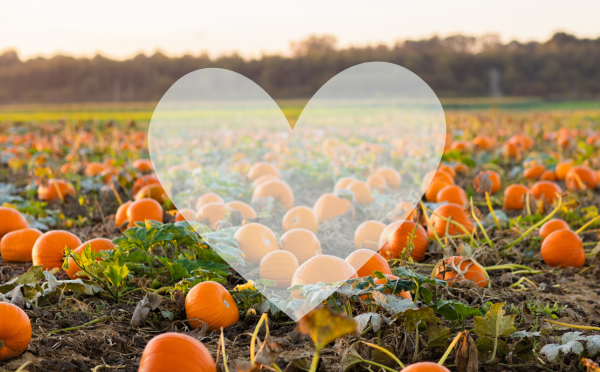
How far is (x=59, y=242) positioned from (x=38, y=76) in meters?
59.2

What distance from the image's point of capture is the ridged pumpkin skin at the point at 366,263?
233 cm

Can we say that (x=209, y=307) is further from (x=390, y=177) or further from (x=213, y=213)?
(x=390, y=177)

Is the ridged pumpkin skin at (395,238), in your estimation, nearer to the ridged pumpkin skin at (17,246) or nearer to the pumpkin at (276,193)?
the pumpkin at (276,193)

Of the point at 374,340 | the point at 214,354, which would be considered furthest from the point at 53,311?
the point at 374,340

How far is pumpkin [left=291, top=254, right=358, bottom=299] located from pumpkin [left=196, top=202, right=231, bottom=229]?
3.97 feet

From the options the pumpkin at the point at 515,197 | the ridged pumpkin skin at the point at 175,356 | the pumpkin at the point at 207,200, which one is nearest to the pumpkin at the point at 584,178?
the pumpkin at the point at 515,197

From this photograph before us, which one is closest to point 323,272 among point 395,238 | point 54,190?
point 395,238

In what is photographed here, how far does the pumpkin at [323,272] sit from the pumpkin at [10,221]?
90.2 inches

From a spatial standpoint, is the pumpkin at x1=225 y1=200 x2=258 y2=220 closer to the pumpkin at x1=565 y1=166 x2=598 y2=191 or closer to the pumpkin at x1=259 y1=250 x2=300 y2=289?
the pumpkin at x1=259 y1=250 x2=300 y2=289

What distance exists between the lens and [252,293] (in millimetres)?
2256

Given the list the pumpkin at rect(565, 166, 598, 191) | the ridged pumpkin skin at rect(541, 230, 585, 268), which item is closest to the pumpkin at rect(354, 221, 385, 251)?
the ridged pumpkin skin at rect(541, 230, 585, 268)

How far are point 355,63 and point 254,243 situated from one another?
1677 inches

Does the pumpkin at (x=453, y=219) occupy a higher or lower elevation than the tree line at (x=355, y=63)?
lower
